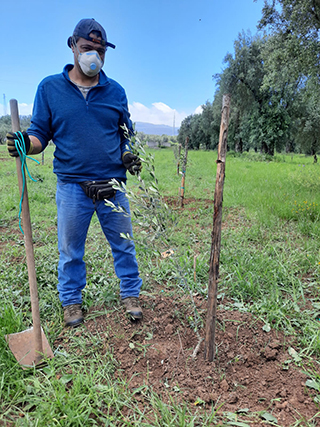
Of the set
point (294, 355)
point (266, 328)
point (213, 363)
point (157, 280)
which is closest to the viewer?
point (213, 363)

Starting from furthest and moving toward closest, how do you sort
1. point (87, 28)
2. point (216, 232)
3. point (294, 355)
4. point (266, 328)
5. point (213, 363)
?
point (266, 328) → point (87, 28) → point (294, 355) → point (213, 363) → point (216, 232)

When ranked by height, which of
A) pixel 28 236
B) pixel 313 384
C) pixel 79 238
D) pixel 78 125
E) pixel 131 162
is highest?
pixel 78 125

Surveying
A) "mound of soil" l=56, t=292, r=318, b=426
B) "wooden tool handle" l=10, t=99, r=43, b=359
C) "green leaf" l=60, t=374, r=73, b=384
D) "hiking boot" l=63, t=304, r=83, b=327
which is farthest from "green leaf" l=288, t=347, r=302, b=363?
"wooden tool handle" l=10, t=99, r=43, b=359

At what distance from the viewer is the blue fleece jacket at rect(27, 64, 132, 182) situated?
2.27 m

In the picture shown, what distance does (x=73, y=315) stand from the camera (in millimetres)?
2477

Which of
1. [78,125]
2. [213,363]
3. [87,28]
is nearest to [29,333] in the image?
[213,363]

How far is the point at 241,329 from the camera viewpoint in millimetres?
2404

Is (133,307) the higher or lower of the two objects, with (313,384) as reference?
higher

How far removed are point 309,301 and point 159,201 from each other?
Result: 201 cm

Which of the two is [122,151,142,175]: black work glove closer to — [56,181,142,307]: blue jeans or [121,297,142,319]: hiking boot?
[56,181,142,307]: blue jeans

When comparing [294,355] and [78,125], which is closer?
[294,355]

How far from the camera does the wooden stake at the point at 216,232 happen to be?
5.53ft

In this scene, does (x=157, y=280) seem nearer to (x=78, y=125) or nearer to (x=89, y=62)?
(x=78, y=125)

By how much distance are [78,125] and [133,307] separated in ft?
5.60
